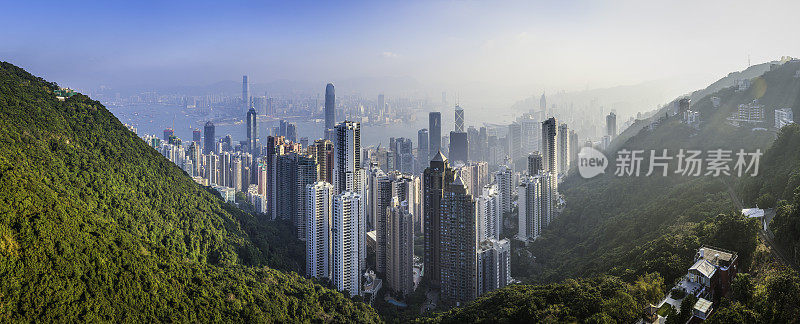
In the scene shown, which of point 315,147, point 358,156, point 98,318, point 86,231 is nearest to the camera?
point 98,318

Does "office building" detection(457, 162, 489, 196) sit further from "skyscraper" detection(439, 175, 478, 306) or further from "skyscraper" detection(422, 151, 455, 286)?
"skyscraper" detection(439, 175, 478, 306)

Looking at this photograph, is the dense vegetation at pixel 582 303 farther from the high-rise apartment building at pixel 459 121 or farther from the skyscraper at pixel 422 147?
the high-rise apartment building at pixel 459 121

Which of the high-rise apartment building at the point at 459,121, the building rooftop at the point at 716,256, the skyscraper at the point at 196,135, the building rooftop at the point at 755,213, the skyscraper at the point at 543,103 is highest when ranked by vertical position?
the skyscraper at the point at 543,103

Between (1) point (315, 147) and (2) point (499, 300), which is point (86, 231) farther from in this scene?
(1) point (315, 147)

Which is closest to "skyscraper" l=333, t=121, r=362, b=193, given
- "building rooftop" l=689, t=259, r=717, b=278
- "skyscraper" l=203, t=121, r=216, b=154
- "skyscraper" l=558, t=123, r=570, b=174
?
"building rooftop" l=689, t=259, r=717, b=278

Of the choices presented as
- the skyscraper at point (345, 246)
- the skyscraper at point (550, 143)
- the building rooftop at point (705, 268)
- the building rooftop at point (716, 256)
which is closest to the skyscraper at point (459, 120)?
the skyscraper at point (550, 143)

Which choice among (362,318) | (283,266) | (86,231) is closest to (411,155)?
(283,266)

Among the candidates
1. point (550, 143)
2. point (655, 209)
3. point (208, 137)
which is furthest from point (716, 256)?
point (208, 137)

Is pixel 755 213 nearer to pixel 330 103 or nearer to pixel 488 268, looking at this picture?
pixel 488 268
